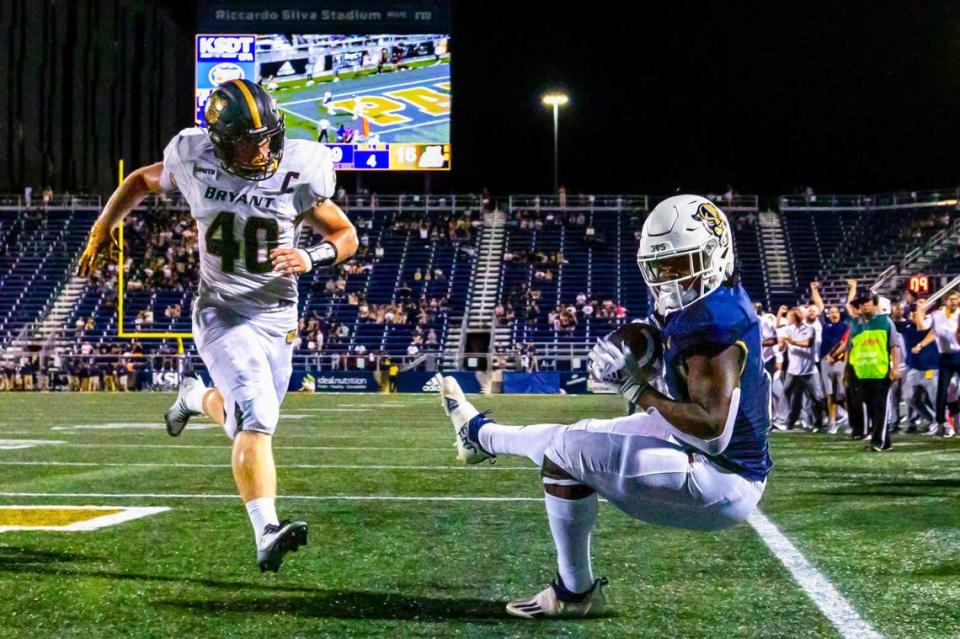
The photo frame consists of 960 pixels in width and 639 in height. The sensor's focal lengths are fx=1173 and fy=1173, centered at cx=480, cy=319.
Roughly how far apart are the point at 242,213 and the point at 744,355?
236cm

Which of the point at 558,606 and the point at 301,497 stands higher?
the point at 558,606

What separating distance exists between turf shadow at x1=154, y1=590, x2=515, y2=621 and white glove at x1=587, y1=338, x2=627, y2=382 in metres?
0.96

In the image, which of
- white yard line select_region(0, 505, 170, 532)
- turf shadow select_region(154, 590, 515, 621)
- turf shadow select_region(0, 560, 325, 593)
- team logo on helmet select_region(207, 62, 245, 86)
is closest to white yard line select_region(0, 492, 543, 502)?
white yard line select_region(0, 505, 170, 532)

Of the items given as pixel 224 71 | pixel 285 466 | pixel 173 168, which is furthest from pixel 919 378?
pixel 224 71

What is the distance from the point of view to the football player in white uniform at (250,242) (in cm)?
457

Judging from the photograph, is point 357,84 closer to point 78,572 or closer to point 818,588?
point 78,572

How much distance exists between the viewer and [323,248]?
4859 mm

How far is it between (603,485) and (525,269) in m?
31.5

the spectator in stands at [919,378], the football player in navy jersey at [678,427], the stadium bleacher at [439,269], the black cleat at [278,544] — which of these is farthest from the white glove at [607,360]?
the stadium bleacher at [439,269]

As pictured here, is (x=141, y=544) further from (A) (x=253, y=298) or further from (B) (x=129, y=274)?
(B) (x=129, y=274)

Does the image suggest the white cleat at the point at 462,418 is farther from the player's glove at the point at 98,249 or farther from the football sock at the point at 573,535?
the player's glove at the point at 98,249

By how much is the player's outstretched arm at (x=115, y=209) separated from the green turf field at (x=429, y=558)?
1268 mm

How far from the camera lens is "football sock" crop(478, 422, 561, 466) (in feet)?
12.1

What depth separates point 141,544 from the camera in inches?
199
